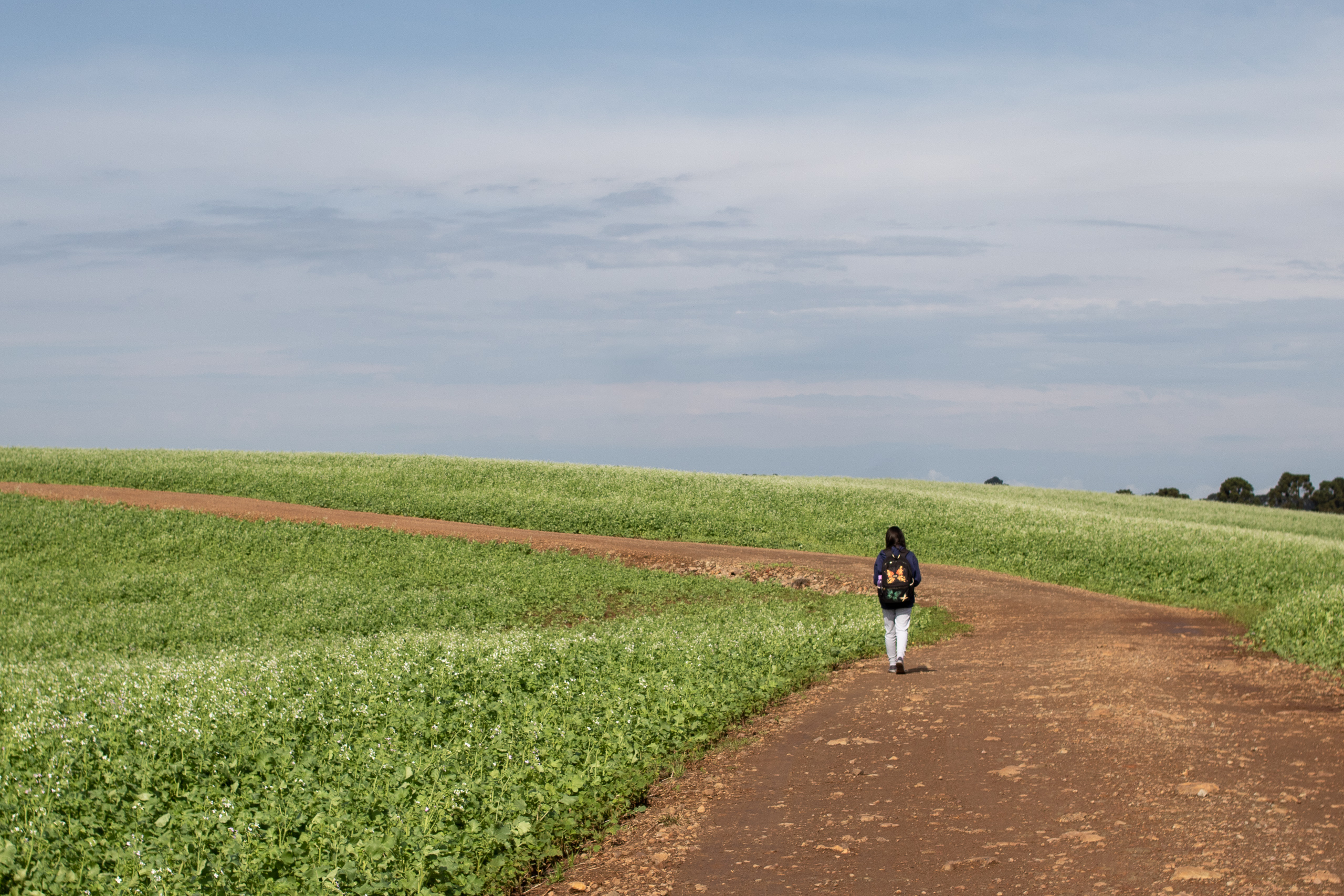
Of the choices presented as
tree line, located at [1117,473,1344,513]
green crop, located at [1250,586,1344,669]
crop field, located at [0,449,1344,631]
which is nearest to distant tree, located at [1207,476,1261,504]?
tree line, located at [1117,473,1344,513]

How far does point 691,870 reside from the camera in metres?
7.82

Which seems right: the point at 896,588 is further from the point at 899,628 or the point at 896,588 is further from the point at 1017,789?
the point at 1017,789

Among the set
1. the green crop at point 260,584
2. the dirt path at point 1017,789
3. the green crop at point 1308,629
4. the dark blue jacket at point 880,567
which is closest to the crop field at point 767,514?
the green crop at point 1308,629

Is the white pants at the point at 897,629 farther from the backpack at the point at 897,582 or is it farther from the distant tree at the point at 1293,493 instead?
the distant tree at the point at 1293,493

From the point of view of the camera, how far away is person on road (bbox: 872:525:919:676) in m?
15.2

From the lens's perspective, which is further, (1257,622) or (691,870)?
(1257,622)

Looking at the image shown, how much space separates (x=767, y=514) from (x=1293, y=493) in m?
78.0

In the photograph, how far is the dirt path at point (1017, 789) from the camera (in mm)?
7527

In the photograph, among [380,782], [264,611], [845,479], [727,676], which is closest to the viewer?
[380,782]

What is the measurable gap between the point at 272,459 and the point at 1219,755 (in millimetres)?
48743

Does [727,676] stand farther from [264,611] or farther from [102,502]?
[102,502]

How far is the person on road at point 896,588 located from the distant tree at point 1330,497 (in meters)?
98.2

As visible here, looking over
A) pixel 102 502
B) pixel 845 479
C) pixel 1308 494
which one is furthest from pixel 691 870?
pixel 1308 494

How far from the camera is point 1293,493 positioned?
94312 mm
